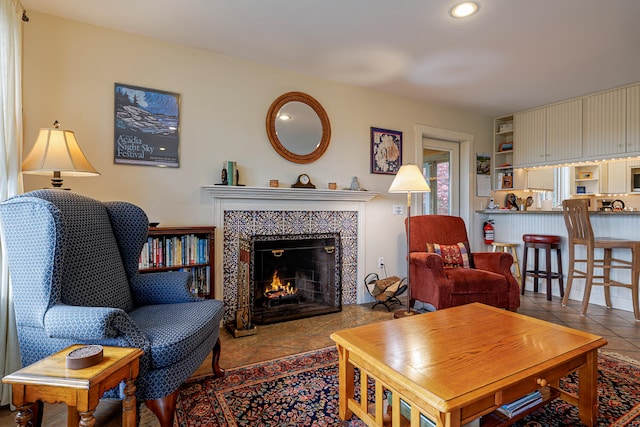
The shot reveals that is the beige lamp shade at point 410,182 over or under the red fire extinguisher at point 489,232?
over

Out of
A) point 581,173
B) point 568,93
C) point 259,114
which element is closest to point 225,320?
point 259,114

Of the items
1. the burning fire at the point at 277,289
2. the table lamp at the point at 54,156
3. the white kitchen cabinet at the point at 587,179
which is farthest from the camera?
the white kitchen cabinet at the point at 587,179

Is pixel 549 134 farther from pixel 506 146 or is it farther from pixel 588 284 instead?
pixel 588 284

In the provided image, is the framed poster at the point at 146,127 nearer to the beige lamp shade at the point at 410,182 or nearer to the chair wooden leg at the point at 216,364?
the chair wooden leg at the point at 216,364

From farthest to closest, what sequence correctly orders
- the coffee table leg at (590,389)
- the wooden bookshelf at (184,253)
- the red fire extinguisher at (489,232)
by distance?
1. the red fire extinguisher at (489,232)
2. the wooden bookshelf at (184,253)
3. the coffee table leg at (590,389)

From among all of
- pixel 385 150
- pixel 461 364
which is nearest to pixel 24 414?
pixel 461 364

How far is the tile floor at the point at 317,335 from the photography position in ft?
5.49

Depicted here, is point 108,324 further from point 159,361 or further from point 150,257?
point 150,257

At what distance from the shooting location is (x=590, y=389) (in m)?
1.53

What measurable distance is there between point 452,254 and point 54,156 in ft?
10.7

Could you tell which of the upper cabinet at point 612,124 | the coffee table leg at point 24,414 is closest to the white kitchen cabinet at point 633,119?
the upper cabinet at point 612,124

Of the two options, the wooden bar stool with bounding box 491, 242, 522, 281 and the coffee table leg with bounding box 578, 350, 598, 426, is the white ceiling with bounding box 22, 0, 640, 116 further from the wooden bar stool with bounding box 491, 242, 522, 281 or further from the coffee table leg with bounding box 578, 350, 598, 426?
the coffee table leg with bounding box 578, 350, 598, 426

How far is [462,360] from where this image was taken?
1321 mm

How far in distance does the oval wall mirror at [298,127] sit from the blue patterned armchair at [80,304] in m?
1.80
